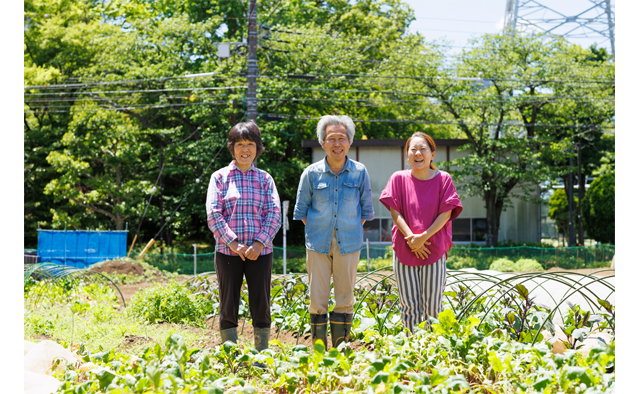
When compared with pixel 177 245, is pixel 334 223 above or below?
above

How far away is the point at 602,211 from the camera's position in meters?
20.0

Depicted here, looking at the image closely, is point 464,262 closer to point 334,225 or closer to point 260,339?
point 334,225

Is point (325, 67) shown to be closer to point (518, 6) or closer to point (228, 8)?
point (228, 8)

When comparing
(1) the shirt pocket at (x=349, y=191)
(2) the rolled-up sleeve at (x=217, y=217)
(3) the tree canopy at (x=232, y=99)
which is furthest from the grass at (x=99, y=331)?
(3) the tree canopy at (x=232, y=99)

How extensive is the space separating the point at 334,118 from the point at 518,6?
25.5 meters

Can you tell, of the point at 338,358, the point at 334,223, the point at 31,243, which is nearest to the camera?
the point at 338,358

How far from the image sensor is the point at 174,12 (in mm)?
22375

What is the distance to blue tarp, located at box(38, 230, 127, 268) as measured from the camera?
14688 mm

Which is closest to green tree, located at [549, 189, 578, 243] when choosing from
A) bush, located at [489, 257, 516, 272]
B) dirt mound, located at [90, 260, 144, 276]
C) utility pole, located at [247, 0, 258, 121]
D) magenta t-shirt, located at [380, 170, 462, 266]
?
bush, located at [489, 257, 516, 272]

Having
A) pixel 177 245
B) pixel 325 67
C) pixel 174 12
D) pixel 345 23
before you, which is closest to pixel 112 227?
pixel 177 245

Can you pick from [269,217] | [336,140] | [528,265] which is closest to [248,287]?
[269,217]

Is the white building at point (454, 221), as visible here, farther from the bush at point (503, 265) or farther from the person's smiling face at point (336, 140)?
the person's smiling face at point (336, 140)

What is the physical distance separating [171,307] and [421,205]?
9.72ft

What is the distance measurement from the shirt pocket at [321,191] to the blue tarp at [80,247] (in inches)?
493
